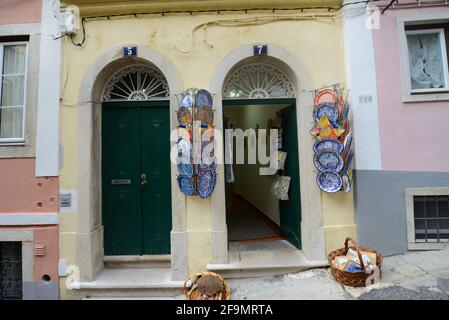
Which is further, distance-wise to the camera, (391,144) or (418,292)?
(391,144)

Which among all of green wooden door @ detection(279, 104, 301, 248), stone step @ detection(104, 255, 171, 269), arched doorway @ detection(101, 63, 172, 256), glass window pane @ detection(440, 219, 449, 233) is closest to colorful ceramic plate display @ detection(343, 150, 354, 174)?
green wooden door @ detection(279, 104, 301, 248)

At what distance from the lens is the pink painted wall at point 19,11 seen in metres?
4.50

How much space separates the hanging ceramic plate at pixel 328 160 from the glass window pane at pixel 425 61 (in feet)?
5.80

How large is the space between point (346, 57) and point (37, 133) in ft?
16.5

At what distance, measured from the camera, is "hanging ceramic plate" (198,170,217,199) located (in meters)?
4.11

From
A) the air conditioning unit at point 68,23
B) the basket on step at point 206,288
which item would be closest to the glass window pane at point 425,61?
the basket on step at point 206,288

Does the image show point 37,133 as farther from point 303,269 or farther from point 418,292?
point 418,292

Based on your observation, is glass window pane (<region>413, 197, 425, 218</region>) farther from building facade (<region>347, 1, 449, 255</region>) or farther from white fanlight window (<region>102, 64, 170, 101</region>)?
white fanlight window (<region>102, 64, 170, 101</region>)

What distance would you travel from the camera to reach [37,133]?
14.2ft

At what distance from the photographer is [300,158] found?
A: 440 cm

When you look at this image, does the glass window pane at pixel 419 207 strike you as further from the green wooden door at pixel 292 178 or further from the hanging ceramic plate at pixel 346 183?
the green wooden door at pixel 292 178

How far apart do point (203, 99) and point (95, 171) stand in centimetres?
208

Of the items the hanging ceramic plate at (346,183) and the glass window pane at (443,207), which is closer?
the hanging ceramic plate at (346,183)
